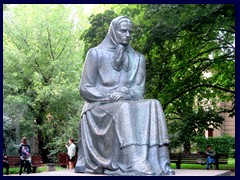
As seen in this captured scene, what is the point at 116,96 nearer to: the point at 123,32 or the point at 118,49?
the point at 118,49

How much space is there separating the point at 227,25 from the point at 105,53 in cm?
659

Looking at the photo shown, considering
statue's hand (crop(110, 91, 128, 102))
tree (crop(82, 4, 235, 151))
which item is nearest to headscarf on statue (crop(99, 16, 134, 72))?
statue's hand (crop(110, 91, 128, 102))

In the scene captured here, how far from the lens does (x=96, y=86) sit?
923cm

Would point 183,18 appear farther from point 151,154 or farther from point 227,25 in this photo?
point 151,154

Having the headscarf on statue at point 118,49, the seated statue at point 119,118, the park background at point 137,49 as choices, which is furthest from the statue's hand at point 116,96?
the park background at point 137,49

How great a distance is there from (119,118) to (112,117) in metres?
0.18

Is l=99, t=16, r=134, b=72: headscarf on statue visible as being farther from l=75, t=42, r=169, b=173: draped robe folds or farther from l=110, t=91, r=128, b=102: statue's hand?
l=110, t=91, r=128, b=102: statue's hand

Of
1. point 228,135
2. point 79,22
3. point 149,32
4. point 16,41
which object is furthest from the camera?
point 228,135

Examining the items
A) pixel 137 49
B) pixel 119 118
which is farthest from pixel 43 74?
pixel 119 118

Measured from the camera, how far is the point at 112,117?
8492 millimetres

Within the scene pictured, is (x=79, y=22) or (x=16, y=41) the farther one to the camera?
(x=79, y=22)

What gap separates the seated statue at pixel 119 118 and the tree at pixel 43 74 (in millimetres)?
14261

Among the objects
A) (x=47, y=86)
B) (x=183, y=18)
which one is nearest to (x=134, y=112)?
(x=183, y=18)

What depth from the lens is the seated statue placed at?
8.15 meters
